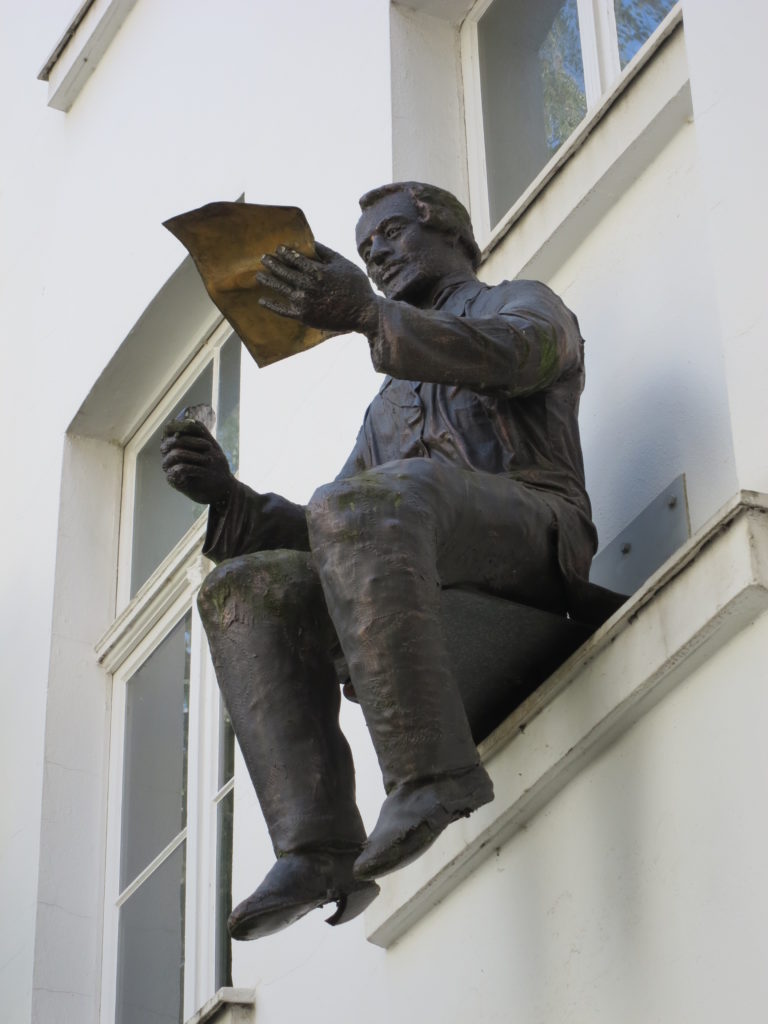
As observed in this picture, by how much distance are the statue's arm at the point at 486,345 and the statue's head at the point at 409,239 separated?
235 millimetres

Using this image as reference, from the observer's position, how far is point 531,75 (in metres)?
5.75

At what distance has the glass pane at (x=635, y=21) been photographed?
17.2 ft

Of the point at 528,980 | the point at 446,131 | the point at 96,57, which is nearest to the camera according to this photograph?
the point at 528,980

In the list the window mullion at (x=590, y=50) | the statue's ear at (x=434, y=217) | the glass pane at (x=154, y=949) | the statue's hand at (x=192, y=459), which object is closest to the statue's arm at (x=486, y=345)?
the statue's ear at (x=434, y=217)

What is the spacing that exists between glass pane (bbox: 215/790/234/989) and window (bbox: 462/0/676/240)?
161 cm

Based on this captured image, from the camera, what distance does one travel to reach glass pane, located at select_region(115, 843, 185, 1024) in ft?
19.2

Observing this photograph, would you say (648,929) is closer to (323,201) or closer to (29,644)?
(323,201)

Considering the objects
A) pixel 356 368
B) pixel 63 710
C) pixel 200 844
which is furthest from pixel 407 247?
pixel 63 710

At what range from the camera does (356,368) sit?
5.45m

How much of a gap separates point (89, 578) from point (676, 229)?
2945mm

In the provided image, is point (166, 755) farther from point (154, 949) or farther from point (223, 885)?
point (223, 885)

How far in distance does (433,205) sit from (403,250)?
109 mm

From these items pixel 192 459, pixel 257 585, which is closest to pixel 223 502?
pixel 192 459

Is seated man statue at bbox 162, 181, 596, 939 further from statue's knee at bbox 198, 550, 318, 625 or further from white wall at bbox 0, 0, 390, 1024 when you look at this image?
white wall at bbox 0, 0, 390, 1024
